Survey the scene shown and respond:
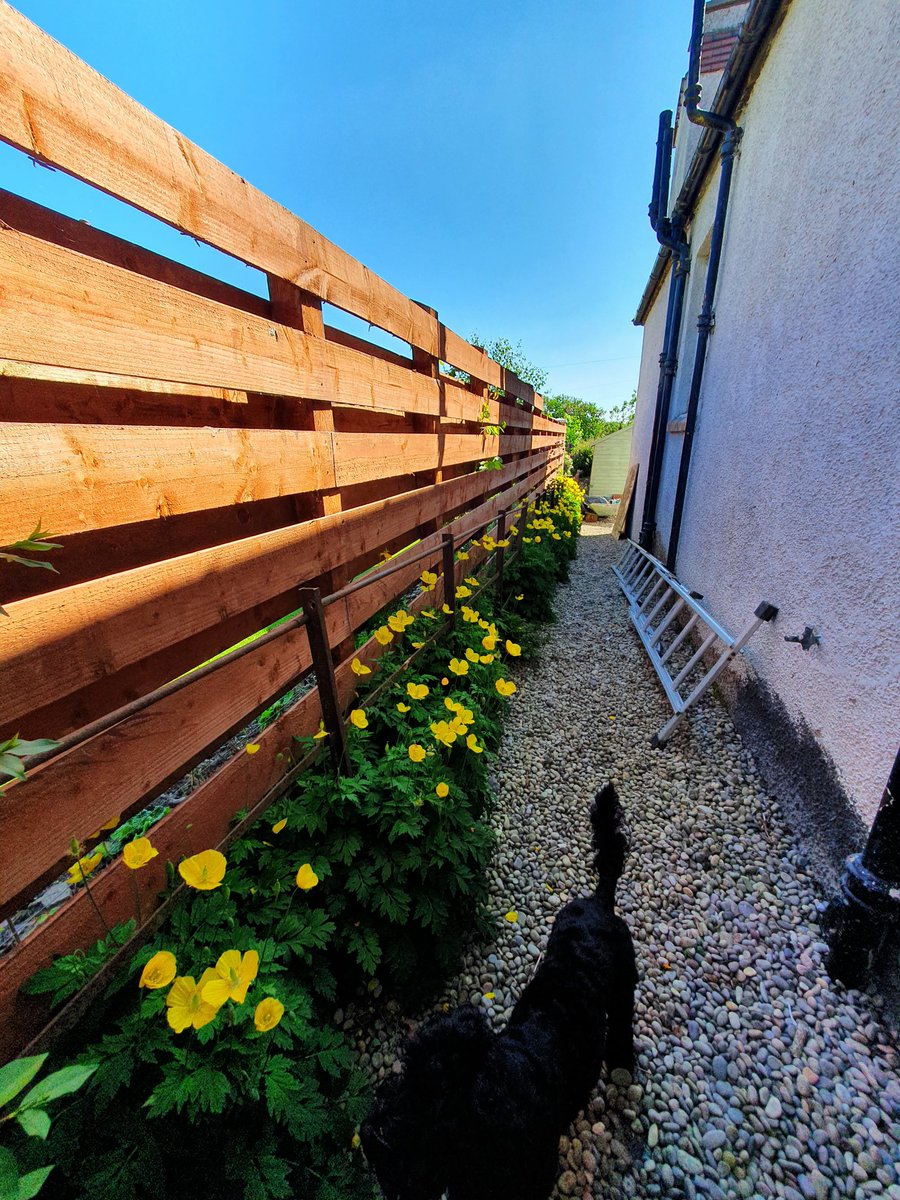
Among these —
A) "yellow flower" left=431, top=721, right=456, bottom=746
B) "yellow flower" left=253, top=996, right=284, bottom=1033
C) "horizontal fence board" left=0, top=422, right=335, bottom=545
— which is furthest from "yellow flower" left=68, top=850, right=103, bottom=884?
"yellow flower" left=431, top=721, right=456, bottom=746

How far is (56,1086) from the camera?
1.88 feet

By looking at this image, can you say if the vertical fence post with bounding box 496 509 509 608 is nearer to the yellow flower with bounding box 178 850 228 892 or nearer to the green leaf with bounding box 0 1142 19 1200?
the yellow flower with bounding box 178 850 228 892

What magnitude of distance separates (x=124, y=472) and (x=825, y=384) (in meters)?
3.05

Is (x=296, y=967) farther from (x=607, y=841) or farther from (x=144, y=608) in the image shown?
(x=144, y=608)

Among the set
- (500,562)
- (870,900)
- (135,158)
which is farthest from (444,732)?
(500,562)

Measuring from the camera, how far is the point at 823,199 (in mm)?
2371

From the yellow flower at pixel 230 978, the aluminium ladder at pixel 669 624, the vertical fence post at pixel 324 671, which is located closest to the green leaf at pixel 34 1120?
the yellow flower at pixel 230 978

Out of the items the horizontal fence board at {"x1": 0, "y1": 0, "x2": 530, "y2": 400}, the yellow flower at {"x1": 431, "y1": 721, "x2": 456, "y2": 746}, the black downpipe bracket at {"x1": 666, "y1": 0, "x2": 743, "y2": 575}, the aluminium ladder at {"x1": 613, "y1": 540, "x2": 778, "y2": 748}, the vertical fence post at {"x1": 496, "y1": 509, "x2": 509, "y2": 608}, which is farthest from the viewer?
the vertical fence post at {"x1": 496, "y1": 509, "x2": 509, "y2": 608}

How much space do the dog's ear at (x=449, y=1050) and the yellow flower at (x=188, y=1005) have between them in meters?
0.41

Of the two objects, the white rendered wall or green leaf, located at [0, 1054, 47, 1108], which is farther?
the white rendered wall

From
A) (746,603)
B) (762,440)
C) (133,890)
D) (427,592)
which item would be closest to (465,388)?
(427,592)

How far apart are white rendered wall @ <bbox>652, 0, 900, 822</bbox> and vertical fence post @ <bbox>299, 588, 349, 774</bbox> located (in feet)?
6.87

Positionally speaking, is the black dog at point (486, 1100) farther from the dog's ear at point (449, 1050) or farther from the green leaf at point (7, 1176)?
the green leaf at point (7, 1176)

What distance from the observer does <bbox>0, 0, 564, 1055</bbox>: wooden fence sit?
0.96 metres
